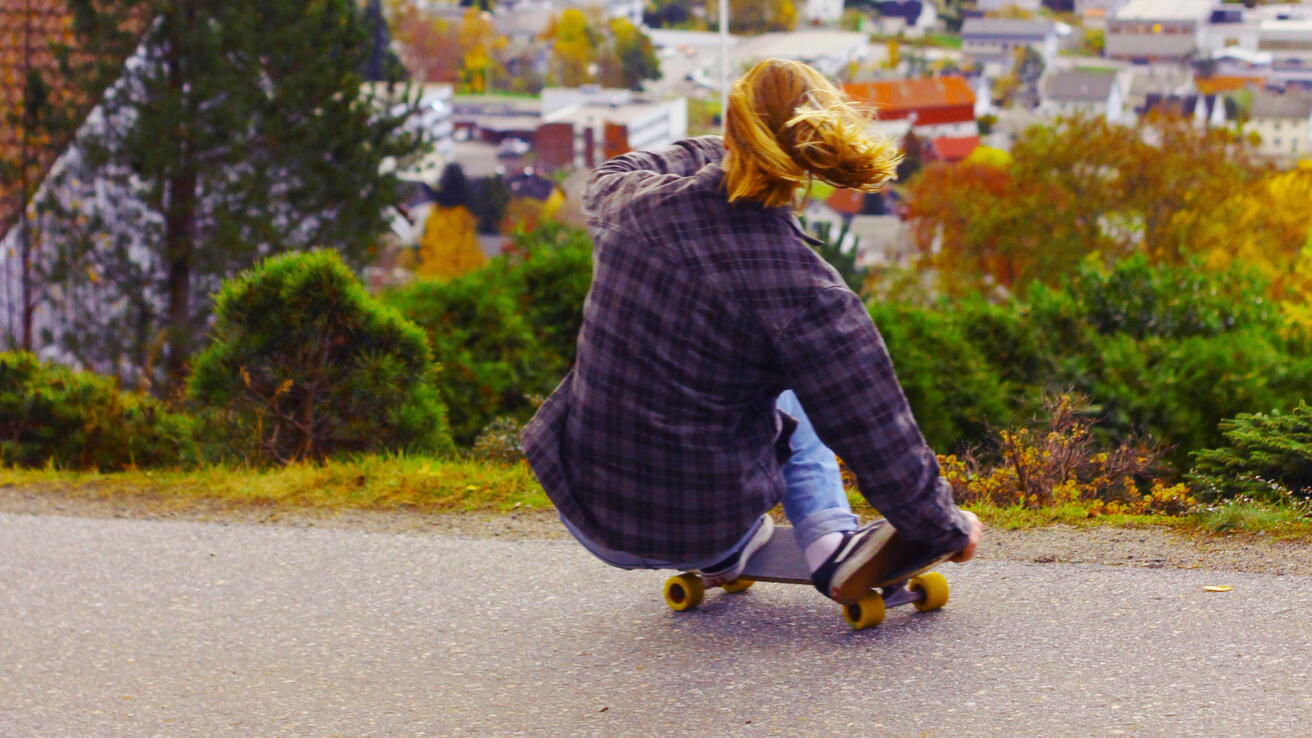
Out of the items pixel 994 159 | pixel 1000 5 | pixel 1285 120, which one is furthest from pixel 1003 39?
pixel 994 159

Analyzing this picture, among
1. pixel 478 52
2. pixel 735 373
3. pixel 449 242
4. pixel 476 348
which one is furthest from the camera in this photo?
pixel 478 52

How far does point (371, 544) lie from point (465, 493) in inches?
23.3

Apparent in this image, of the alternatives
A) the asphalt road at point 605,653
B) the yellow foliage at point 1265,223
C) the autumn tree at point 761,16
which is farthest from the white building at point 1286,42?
the asphalt road at point 605,653

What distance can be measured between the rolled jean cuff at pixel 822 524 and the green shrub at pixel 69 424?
3.67 meters

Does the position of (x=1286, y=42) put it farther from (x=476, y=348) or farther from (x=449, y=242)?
(x=476, y=348)

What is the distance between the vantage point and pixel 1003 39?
147500 millimetres

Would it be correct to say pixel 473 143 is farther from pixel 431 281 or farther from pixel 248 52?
pixel 431 281

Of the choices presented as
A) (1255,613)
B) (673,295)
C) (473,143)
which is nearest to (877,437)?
(673,295)

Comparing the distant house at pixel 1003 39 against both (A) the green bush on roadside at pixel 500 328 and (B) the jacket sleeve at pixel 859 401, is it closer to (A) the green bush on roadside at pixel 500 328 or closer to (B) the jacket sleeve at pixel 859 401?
(A) the green bush on roadside at pixel 500 328

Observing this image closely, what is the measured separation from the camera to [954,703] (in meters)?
3.01

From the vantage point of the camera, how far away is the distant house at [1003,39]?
5674 inches

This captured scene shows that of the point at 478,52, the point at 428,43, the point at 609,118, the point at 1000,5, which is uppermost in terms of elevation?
the point at 1000,5

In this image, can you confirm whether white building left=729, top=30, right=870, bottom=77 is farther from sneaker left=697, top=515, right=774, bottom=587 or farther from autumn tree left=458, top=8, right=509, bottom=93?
sneaker left=697, top=515, right=774, bottom=587

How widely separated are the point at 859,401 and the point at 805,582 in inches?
24.8
